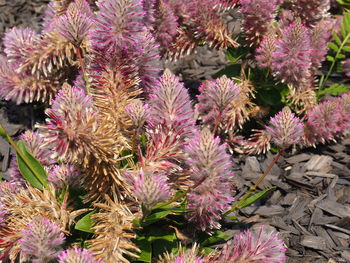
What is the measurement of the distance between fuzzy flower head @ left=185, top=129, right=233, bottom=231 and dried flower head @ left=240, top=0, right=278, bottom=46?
1167 millimetres

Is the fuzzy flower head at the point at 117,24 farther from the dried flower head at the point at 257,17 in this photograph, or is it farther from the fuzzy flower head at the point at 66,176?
the dried flower head at the point at 257,17

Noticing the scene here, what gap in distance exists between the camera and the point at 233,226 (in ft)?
7.64

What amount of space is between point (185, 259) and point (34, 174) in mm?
833

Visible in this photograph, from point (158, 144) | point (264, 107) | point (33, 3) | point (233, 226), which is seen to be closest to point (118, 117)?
point (158, 144)

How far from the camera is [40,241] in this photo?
61.3 inches

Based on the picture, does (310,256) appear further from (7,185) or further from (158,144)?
(7,185)

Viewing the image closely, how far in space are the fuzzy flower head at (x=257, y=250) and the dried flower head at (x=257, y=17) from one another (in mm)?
1421

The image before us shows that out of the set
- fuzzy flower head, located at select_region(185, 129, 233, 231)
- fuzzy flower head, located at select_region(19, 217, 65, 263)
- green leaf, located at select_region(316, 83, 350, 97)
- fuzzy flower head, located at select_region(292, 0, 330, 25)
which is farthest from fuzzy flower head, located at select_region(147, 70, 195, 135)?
green leaf, located at select_region(316, 83, 350, 97)

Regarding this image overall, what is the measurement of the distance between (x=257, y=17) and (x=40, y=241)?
1808 mm

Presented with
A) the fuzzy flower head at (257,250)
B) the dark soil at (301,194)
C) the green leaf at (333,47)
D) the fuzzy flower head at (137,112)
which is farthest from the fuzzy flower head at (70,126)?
the green leaf at (333,47)

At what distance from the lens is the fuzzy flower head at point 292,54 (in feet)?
8.16

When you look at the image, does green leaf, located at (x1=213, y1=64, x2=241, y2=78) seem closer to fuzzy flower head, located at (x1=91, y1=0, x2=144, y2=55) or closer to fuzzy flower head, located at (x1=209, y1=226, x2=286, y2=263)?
fuzzy flower head, located at (x1=91, y1=0, x2=144, y2=55)

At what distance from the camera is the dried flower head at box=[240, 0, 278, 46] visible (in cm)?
256

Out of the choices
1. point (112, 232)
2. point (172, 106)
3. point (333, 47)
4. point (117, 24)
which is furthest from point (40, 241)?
point (333, 47)
